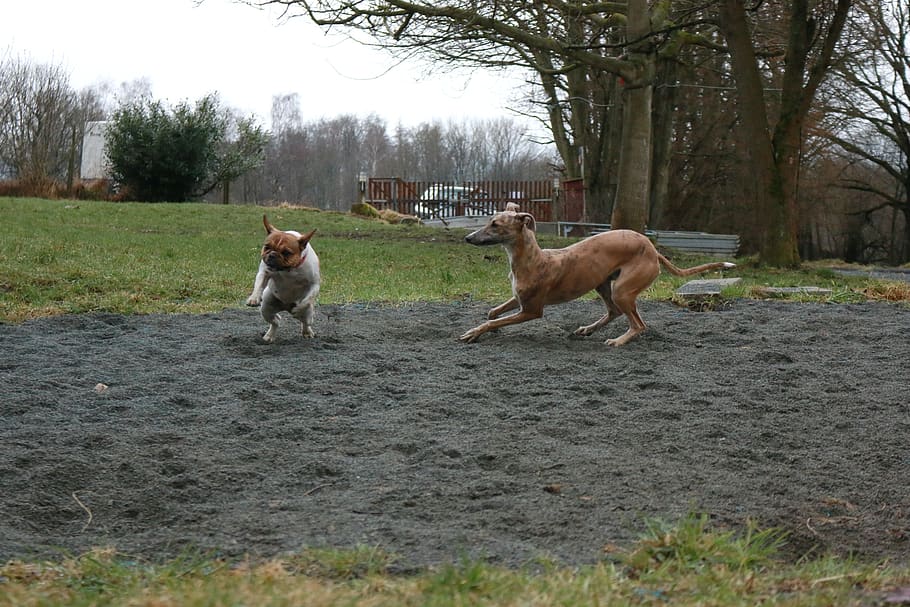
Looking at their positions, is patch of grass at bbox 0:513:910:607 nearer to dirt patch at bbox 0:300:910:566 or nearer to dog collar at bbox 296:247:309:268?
dirt patch at bbox 0:300:910:566

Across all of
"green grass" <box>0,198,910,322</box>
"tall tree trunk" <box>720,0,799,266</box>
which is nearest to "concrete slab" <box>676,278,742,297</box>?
"green grass" <box>0,198,910,322</box>

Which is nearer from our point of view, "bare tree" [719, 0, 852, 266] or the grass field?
the grass field

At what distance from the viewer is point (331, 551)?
125 inches

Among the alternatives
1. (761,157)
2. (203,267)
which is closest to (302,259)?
(203,267)

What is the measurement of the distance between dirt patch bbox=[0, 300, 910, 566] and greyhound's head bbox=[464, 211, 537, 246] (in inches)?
33.1

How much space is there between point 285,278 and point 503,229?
1.83 meters

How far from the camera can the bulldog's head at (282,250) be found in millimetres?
6980

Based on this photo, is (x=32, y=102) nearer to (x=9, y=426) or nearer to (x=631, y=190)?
(x=631, y=190)

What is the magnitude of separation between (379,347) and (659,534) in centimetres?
433

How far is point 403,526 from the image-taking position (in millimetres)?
3619

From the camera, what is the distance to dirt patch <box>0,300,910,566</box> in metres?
3.75

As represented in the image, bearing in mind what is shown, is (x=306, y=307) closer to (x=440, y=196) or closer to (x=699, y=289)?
(x=699, y=289)

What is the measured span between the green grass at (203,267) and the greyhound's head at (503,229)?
2.80m

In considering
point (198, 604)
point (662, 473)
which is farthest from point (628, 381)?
point (198, 604)
